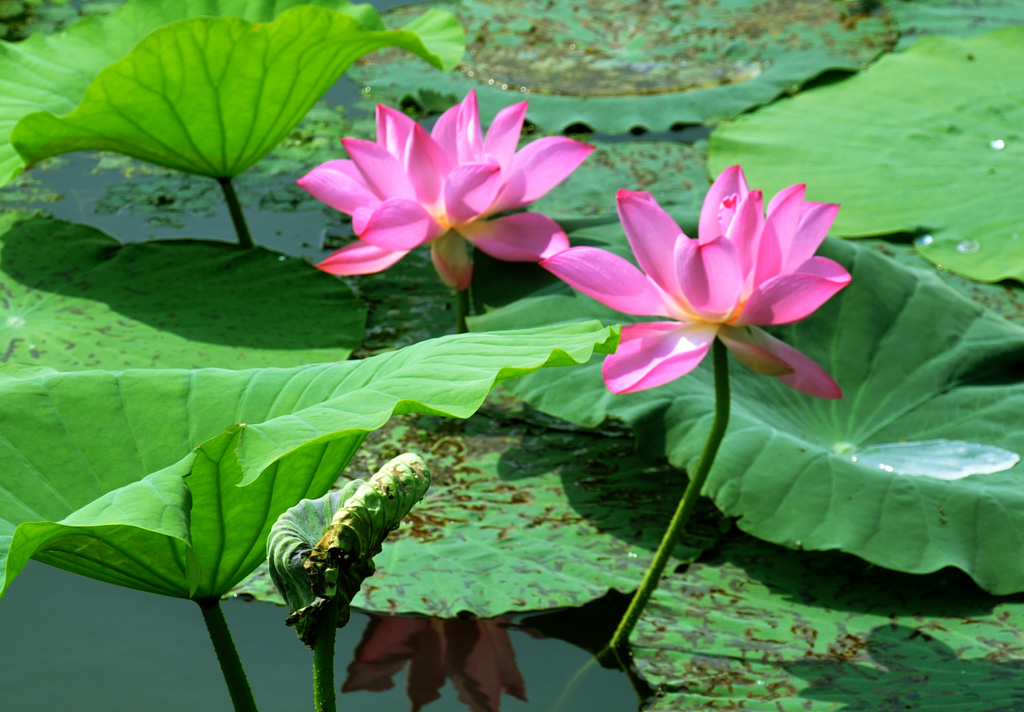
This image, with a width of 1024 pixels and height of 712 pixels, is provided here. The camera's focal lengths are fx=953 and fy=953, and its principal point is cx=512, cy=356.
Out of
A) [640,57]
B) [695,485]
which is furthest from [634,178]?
[695,485]

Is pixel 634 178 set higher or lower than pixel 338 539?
lower

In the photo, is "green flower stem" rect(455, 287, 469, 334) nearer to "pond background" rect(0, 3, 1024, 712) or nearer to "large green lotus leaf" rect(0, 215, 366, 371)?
"large green lotus leaf" rect(0, 215, 366, 371)

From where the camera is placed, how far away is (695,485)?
1.03 m

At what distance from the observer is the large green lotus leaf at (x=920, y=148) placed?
182cm

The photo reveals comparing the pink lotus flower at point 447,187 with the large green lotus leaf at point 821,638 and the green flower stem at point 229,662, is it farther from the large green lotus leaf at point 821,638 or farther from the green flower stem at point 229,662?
the green flower stem at point 229,662

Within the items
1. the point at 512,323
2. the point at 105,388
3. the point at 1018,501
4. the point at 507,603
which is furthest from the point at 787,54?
the point at 105,388

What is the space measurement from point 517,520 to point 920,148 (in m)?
1.36

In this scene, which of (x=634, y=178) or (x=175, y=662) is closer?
(x=175, y=662)

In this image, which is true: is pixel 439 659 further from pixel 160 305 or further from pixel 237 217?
pixel 237 217

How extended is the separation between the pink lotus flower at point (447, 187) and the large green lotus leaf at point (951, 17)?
1615mm

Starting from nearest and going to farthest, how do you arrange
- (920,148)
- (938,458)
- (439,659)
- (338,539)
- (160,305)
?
1. (338,539)
2. (439,659)
3. (938,458)
4. (160,305)
5. (920,148)

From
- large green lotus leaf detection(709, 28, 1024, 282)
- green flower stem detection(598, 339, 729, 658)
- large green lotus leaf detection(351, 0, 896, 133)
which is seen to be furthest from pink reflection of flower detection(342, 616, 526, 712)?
large green lotus leaf detection(351, 0, 896, 133)

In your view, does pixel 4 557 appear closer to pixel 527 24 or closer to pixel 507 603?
pixel 507 603

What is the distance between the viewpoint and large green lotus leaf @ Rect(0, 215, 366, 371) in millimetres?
1507
